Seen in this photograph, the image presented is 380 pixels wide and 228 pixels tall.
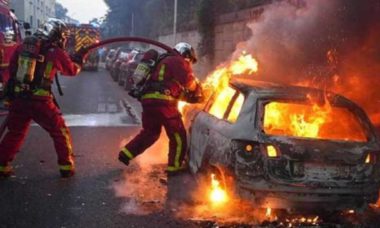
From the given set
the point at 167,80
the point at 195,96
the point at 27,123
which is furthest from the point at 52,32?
the point at 195,96

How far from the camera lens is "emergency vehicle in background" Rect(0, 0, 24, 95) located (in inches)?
574

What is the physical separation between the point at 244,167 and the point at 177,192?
1.58m

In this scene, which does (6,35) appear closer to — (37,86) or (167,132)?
(37,86)

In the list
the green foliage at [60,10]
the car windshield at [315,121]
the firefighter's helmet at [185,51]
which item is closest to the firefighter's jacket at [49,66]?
the firefighter's helmet at [185,51]

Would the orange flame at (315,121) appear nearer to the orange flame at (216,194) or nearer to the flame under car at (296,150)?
the flame under car at (296,150)

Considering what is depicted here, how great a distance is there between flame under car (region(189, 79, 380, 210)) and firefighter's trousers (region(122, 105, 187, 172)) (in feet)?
4.05

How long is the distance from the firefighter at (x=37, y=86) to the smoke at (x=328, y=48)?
6051 millimetres

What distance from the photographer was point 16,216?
5.27 metres

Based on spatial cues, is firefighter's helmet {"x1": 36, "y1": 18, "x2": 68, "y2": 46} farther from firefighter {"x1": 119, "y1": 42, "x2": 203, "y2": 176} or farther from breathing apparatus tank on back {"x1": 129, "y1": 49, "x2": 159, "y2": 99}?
firefighter {"x1": 119, "y1": 42, "x2": 203, "y2": 176}

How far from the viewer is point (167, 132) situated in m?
6.99

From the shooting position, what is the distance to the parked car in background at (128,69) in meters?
20.2

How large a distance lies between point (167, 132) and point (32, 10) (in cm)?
5573

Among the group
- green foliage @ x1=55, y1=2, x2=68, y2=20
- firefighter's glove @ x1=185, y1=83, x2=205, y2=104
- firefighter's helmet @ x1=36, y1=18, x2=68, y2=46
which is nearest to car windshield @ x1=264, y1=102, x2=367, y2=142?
firefighter's glove @ x1=185, y1=83, x2=205, y2=104

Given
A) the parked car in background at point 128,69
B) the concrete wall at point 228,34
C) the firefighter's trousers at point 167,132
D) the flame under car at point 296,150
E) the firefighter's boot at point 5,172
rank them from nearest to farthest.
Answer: the flame under car at point 296,150
the firefighter's boot at point 5,172
the firefighter's trousers at point 167,132
the concrete wall at point 228,34
the parked car in background at point 128,69
